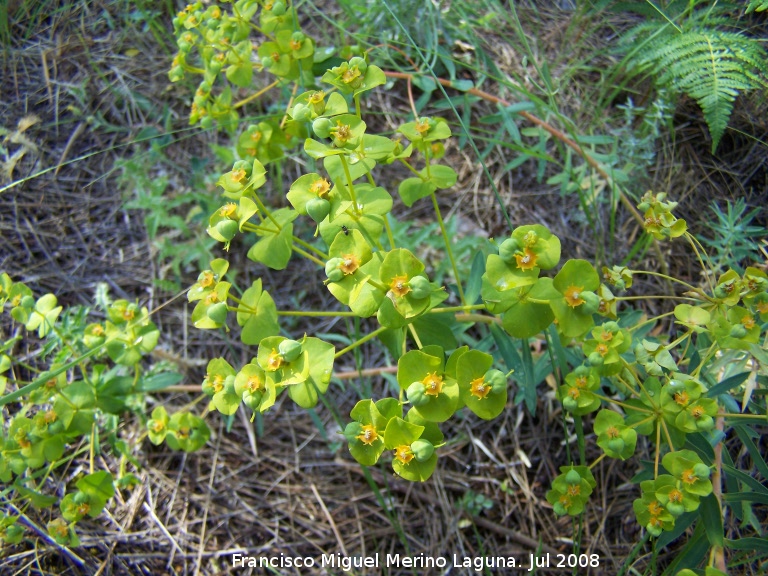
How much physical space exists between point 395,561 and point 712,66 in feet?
7.73

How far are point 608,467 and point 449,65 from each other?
1.88 meters

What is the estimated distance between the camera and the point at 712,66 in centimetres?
225

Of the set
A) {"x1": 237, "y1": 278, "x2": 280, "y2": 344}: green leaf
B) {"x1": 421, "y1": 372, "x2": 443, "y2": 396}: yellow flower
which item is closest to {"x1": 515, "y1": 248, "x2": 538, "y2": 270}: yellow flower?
{"x1": 421, "y1": 372, "x2": 443, "y2": 396}: yellow flower

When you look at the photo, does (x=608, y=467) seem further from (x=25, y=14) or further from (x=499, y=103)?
(x=25, y=14)

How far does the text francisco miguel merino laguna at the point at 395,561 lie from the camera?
2227 millimetres

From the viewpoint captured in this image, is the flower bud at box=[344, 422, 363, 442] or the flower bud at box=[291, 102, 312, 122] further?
the flower bud at box=[291, 102, 312, 122]

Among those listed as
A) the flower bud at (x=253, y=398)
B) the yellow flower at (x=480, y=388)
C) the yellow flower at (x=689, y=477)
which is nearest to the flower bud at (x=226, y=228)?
the flower bud at (x=253, y=398)

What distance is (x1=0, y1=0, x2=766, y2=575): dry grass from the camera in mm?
2309

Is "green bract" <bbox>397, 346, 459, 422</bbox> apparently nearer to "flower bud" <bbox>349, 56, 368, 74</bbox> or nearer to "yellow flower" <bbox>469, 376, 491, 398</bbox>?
"yellow flower" <bbox>469, 376, 491, 398</bbox>

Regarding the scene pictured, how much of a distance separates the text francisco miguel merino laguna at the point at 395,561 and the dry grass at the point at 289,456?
24 mm

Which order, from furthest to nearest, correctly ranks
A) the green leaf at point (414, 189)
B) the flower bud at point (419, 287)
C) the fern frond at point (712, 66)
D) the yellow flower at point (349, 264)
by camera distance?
the fern frond at point (712, 66) < the green leaf at point (414, 189) < the yellow flower at point (349, 264) < the flower bud at point (419, 287)

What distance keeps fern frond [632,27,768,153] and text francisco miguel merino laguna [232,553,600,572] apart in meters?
1.76

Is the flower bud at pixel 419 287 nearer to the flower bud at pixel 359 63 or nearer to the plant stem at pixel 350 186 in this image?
the plant stem at pixel 350 186

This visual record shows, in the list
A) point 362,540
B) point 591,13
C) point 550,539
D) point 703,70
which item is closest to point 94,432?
point 362,540
